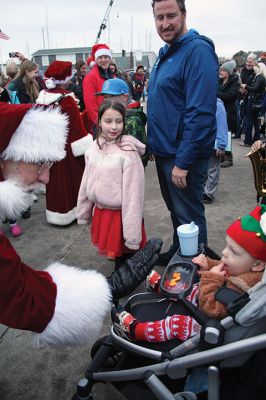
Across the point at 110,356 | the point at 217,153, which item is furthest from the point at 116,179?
the point at 217,153

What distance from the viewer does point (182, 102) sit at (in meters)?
2.56

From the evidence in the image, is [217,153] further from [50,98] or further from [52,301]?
[52,301]

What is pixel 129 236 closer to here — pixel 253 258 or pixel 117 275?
pixel 117 275

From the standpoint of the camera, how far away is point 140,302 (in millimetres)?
1976

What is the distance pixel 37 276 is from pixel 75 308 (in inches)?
8.0

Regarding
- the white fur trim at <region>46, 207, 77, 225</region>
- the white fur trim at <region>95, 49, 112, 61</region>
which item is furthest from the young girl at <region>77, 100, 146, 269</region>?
the white fur trim at <region>95, 49, 112, 61</region>

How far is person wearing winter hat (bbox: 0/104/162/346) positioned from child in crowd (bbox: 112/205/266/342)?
0.30 m

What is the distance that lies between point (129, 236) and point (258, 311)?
151 centimetres

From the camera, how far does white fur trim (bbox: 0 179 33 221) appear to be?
1.28 metres

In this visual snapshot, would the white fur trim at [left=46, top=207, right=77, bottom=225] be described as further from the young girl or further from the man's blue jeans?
the man's blue jeans

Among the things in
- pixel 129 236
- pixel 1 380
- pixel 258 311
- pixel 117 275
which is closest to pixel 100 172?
pixel 129 236

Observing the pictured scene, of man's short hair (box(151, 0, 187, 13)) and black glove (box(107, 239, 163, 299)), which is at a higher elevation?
man's short hair (box(151, 0, 187, 13))

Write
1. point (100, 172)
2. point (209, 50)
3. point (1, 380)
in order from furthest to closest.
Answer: point (100, 172) → point (209, 50) → point (1, 380)

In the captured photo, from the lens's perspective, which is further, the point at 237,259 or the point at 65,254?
the point at 65,254
